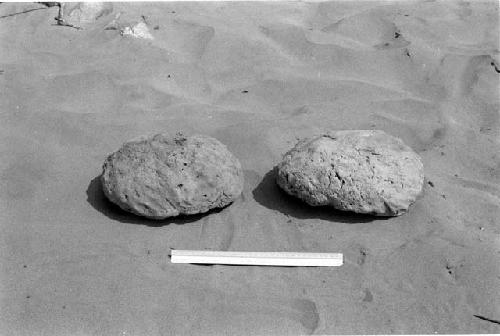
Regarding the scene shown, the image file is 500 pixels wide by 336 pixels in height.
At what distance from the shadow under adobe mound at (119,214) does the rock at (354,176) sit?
56cm

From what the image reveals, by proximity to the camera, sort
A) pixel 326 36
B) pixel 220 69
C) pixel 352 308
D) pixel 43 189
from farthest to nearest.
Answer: pixel 326 36
pixel 220 69
pixel 43 189
pixel 352 308

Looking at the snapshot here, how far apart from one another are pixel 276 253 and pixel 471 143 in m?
1.77

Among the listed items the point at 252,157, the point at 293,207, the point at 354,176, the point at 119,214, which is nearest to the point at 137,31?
the point at 252,157

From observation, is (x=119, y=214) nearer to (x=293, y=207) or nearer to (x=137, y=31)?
(x=293, y=207)

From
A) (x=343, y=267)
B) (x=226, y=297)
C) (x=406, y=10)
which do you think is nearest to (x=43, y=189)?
(x=226, y=297)

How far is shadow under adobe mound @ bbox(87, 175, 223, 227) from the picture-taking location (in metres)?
3.59

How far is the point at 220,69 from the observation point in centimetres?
516

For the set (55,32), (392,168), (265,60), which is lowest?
(55,32)

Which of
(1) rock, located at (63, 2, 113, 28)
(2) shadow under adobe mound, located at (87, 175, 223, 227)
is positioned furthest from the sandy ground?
(1) rock, located at (63, 2, 113, 28)

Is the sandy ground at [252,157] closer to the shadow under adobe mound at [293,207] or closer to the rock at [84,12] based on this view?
the shadow under adobe mound at [293,207]

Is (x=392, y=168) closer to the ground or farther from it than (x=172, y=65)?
farther from it

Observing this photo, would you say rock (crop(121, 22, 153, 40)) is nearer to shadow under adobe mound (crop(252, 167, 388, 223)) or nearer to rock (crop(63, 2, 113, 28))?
rock (crop(63, 2, 113, 28))

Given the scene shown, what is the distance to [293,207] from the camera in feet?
12.2

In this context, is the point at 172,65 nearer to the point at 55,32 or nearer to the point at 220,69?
the point at 220,69
